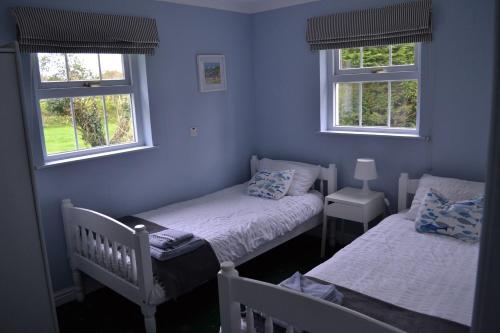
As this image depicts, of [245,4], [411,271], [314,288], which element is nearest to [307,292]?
[314,288]

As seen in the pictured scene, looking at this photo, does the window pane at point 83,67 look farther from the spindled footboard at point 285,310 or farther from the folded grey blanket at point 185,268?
the spindled footboard at point 285,310

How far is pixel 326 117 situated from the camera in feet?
13.0

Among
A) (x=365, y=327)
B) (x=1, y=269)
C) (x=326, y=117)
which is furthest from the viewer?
(x=326, y=117)

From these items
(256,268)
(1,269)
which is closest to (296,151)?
(256,268)

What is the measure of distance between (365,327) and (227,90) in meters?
3.22

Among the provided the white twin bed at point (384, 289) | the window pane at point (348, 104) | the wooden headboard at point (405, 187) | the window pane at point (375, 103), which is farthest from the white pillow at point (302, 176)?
the white twin bed at point (384, 289)

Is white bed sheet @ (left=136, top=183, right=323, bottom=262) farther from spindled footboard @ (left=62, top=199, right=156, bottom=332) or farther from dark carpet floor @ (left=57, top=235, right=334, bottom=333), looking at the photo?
spindled footboard @ (left=62, top=199, right=156, bottom=332)

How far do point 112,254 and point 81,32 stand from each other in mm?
1589

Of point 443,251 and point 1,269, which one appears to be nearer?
point 1,269

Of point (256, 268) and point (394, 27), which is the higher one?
point (394, 27)

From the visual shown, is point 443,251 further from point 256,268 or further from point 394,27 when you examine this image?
point 394,27

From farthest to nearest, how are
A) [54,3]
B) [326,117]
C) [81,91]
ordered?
[326,117], [81,91], [54,3]

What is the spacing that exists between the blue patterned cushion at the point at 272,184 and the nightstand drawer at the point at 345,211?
451mm

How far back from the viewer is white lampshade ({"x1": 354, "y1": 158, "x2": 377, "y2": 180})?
343 centimetres
